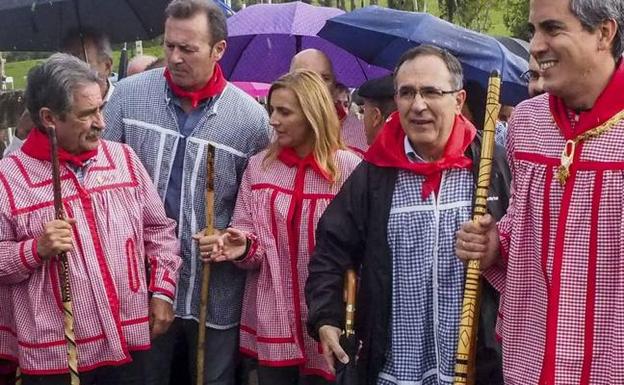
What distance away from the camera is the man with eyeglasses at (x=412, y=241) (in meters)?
4.14

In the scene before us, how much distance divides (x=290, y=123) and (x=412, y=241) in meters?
1.19

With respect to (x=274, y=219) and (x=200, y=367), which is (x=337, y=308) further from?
(x=200, y=367)

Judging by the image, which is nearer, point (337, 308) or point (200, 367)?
point (337, 308)

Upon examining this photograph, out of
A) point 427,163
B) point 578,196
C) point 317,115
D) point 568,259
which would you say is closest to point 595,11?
point 578,196

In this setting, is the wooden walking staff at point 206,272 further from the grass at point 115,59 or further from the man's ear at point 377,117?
the grass at point 115,59

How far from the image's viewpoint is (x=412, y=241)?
416 centimetres

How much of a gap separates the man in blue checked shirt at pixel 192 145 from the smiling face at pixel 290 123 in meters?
0.32

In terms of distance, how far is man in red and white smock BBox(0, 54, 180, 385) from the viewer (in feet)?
15.0

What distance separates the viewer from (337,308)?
4.25 meters

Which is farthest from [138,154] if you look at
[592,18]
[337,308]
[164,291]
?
[592,18]

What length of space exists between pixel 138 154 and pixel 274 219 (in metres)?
0.88

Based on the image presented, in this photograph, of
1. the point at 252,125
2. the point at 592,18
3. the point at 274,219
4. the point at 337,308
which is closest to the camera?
the point at 592,18

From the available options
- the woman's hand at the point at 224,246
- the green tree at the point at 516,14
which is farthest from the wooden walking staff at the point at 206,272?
the green tree at the point at 516,14

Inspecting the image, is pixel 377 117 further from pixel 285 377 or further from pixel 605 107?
pixel 605 107
